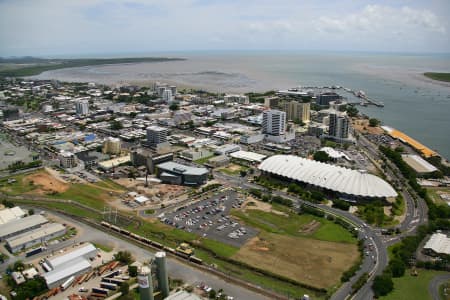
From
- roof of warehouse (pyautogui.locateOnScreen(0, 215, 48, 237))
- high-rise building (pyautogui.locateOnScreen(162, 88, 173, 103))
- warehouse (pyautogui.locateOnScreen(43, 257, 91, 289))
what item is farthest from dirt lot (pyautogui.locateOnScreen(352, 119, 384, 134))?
warehouse (pyautogui.locateOnScreen(43, 257, 91, 289))

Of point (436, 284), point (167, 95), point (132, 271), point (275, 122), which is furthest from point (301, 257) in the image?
point (167, 95)

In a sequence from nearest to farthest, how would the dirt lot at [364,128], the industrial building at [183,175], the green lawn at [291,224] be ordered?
the green lawn at [291,224]
the industrial building at [183,175]
the dirt lot at [364,128]

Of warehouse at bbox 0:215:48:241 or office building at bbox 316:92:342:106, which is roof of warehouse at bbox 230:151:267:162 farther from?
office building at bbox 316:92:342:106

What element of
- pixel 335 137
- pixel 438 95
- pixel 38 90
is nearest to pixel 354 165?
pixel 335 137

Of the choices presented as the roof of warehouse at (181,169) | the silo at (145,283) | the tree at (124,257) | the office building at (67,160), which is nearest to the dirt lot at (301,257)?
the tree at (124,257)

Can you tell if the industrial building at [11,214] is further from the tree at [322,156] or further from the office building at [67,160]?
the tree at [322,156]

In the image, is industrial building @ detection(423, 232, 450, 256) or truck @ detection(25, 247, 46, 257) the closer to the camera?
industrial building @ detection(423, 232, 450, 256)
